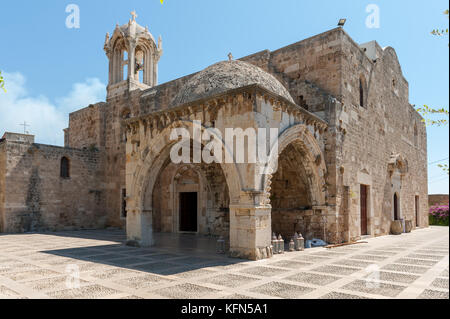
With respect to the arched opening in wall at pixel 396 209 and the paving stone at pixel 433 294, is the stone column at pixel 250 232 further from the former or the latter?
the arched opening in wall at pixel 396 209

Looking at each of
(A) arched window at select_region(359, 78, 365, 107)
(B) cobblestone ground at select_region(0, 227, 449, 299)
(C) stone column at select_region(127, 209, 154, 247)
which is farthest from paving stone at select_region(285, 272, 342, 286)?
(A) arched window at select_region(359, 78, 365, 107)

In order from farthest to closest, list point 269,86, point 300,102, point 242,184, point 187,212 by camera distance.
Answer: point 187,212
point 300,102
point 269,86
point 242,184

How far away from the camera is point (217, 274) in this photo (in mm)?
5973

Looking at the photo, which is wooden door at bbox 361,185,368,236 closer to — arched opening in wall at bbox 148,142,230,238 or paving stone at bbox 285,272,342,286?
arched opening in wall at bbox 148,142,230,238

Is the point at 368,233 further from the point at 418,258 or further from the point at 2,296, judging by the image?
the point at 2,296

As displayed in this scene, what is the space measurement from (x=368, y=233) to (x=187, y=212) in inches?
279

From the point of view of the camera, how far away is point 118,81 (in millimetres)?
18375

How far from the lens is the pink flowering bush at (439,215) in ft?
79.8

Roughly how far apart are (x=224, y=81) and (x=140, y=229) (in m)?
4.70

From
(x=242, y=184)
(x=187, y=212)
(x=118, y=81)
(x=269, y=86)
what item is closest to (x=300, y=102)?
(x=269, y=86)

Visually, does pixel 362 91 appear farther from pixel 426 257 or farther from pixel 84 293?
pixel 84 293

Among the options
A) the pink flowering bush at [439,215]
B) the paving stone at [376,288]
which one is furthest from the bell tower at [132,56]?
the pink flowering bush at [439,215]

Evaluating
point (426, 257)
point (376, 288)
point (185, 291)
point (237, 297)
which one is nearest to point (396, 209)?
point (426, 257)

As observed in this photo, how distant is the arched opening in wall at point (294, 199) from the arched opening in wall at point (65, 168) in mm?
10599
